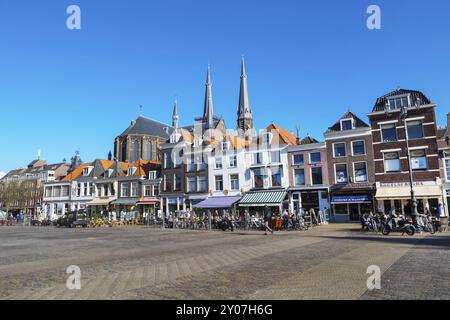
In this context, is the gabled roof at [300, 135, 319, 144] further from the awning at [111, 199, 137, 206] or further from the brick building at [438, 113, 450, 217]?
the awning at [111, 199, 137, 206]

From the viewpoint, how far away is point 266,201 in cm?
3906

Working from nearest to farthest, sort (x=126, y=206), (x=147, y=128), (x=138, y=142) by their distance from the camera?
1. (x=126, y=206)
2. (x=138, y=142)
3. (x=147, y=128)

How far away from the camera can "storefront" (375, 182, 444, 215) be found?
1294 inches

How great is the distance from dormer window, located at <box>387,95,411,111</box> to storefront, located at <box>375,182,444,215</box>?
8099 mm

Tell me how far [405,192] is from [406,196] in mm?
654

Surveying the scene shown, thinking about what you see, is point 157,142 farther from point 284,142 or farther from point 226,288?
point 226,288

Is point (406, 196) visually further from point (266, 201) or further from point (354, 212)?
point (266, 201)

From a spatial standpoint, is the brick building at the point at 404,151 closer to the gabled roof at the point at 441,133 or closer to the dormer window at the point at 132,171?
the gabled roof at the point at 441,133

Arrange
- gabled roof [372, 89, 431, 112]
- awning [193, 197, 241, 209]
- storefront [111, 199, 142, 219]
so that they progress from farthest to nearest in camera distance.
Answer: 1. storefront [111, 199, 142, 219]
2. awning [193, 197, 241, 209]
3. gabled roof [372, 89, 431, 112]

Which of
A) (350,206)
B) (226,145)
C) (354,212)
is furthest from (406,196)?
(226,145)

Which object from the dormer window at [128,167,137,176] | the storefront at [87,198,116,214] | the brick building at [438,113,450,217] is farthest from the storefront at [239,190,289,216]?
the storefront at [87,198,116,214]

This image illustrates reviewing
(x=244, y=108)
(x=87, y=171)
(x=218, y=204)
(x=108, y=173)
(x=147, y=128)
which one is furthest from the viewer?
(x=147, y=128)

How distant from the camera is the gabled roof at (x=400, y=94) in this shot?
34938 mm

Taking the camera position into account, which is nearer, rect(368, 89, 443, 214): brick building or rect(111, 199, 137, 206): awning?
rect(368, 89, 443, 214): brick building
